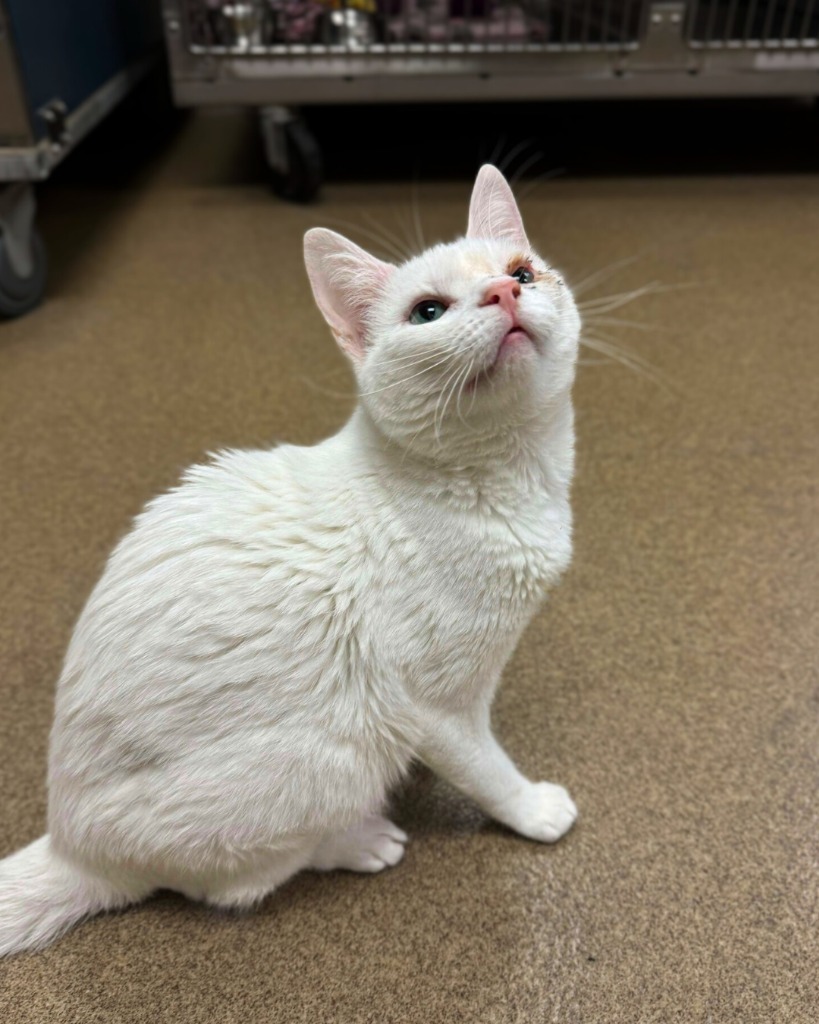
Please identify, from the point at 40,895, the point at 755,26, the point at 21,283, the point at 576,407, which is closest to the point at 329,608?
the point at 40,895

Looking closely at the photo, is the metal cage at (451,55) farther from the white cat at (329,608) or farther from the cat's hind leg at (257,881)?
the cat's hind leg at (257,881)

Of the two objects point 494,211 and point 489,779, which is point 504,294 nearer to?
point 494,211

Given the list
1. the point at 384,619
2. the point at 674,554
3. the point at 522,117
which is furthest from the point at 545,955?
the point at 522,117

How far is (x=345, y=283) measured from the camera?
0.66 metres

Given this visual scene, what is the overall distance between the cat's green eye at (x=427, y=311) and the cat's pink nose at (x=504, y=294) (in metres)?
0.05

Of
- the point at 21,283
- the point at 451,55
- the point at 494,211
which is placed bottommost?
the point at 21,283

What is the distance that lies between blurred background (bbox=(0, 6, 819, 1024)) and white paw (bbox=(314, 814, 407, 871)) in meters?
0.02

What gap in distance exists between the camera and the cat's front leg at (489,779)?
2.21 ft

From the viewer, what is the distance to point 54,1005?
0.66 meters

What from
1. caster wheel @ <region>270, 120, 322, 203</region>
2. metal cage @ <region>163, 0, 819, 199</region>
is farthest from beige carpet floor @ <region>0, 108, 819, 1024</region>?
metal cage @ <region>163, 0, 819, 199</region>

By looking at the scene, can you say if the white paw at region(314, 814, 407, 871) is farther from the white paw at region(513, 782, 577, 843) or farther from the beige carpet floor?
the white paw at region(513, 782, 577, 843)

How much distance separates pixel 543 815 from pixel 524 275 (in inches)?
20.3

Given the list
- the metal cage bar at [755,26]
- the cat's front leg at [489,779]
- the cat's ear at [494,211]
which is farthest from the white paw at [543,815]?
the metal cage bar at [755,26]

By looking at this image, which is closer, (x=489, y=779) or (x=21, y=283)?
(x=489, y=779)
